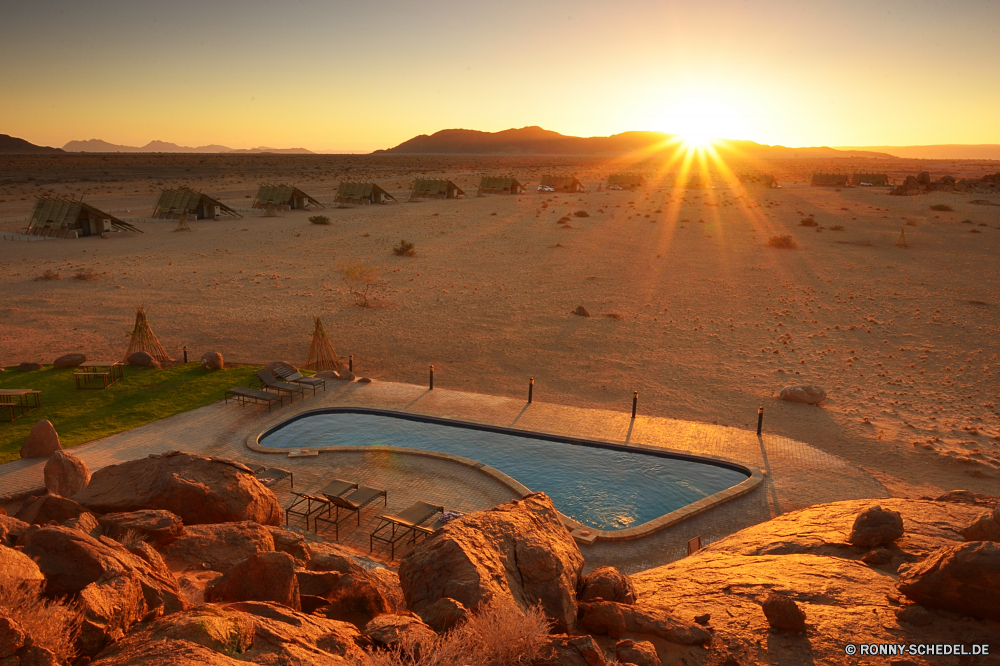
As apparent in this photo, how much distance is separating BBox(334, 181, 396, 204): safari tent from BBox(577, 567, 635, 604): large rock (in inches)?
2173

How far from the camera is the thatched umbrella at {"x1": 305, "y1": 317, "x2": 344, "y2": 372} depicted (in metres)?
17.1

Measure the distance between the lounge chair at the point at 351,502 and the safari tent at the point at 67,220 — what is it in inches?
1450

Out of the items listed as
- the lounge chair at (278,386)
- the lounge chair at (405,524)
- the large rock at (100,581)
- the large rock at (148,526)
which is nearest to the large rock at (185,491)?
the large rock at (148,526)

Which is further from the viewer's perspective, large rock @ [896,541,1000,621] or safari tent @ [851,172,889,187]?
safari tent @ [851,172,889,187]

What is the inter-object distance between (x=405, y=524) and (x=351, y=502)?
1.35 meters

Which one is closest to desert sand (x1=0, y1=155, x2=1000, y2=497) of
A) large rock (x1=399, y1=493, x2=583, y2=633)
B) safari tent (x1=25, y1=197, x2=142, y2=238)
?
safari tent (x1=25, y1=197, x2=142, y2=238)

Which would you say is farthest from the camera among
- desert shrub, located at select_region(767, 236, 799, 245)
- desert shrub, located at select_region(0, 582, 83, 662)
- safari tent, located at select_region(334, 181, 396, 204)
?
safari tent, located at select_region(334, 181, 396, 204)

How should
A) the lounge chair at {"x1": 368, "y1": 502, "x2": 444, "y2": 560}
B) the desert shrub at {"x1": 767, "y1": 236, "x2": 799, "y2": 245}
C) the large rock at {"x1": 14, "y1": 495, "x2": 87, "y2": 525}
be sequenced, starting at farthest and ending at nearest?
1. the desert shrub at {"x1": 767, "y1": 236, "x2": 799, "y2": 245}
2. the lounge chair at {"x1": 368, "y1": 502, "x2": 444, "y2": 560}
3. the large rock at {"x1": 14, "y1": 495, "x2": 87, "y2": 525}

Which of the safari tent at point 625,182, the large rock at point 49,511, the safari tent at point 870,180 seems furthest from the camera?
the safari tent at point 870,180

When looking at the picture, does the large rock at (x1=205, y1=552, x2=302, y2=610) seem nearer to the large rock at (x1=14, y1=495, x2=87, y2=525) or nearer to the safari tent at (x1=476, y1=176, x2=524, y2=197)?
the large rock at (x1=14, y1=495, x2=87, y2=525)

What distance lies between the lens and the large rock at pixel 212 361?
A: 16500mm

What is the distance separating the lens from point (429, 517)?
9547 mm

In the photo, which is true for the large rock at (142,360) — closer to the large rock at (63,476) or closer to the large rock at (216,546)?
the large rock at (63,476)

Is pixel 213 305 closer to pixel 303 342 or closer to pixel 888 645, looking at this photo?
pixel 303 342
